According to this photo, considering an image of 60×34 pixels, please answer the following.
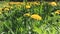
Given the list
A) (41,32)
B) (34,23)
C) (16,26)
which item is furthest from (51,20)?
(41,32)

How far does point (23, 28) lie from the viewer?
218cm

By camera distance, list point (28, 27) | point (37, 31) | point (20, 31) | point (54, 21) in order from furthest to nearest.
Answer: point (54, 21) < point (28, 27) < point (20, 31) < point (37, 31)

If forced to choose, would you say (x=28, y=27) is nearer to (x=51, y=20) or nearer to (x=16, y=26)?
(x=16, y=26)

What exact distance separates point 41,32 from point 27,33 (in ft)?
0.51

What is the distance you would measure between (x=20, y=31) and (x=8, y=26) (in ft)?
0.76

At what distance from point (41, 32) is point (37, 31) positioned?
0.10 ft

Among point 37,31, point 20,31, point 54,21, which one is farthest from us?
point 54,21

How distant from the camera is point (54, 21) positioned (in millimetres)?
2512

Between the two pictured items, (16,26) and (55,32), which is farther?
(16,26)

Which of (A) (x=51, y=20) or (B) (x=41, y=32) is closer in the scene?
(B) (x=41, y=32)

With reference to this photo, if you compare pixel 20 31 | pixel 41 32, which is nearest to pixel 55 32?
pixel 41 32

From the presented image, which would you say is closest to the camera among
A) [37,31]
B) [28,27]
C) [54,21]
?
[37,31]

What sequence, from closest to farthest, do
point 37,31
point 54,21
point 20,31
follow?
point 37,31 → point 20,31 → point 54,21

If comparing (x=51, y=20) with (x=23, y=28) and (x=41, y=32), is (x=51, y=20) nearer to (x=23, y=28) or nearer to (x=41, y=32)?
(x=23, y=28)
